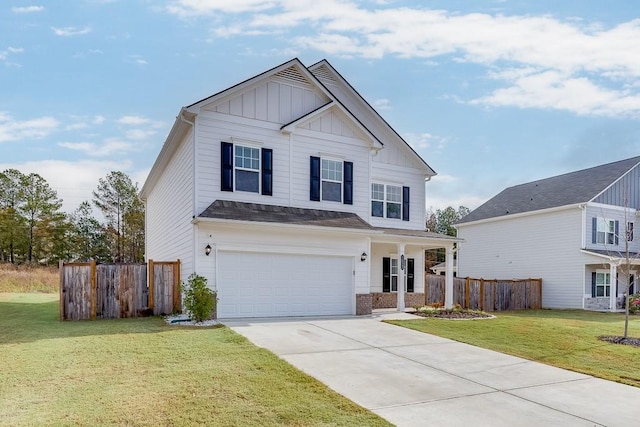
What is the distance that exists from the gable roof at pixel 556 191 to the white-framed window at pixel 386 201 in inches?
407

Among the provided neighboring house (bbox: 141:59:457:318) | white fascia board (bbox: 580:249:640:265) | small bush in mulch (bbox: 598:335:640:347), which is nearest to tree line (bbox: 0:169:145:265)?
neighboring house (bbox: 141:59:457:318)

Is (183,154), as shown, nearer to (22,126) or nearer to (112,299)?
(112,299)

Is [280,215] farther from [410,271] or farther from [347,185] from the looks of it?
[410,271]

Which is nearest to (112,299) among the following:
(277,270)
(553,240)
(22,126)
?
(277,270)

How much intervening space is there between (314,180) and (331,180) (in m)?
0.71

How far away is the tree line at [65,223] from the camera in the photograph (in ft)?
125

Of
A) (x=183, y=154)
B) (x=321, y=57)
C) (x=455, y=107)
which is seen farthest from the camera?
(x=455, y=107)

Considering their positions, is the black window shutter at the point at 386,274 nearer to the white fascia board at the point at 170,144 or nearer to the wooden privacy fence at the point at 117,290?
the wooden privacy fence at the point at 117,290

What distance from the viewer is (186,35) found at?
13750 millimetres

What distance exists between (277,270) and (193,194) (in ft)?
11.3

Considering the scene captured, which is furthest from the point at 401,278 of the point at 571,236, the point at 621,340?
the point at 571,236

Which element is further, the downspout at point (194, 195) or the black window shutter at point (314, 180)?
the black window shutter at point (314, 180)

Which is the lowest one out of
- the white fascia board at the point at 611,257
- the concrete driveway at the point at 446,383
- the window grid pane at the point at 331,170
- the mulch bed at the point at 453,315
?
the mulch bed at the point at 453,315

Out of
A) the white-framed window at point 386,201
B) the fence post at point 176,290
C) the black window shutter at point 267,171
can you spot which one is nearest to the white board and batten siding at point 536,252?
the white-framed window at point 386,201
